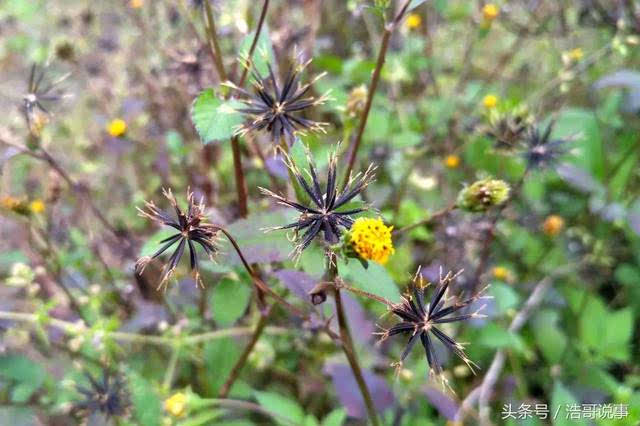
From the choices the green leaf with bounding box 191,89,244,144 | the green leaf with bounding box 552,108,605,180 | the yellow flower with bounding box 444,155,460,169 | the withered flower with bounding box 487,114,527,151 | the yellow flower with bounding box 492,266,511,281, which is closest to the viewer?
the green leaf with bounding box 191,89,244,144

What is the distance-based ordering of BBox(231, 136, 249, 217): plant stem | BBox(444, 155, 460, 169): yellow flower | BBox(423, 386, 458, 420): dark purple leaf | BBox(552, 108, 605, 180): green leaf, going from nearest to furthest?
BBox(231, 136, 249, 217): plant stem < BBox(423, 386, 458, 420): dark purple leaf < BBox(444, 155, 460, 169): yellow flower < BBox(552, 108, 605, 180): green leaf

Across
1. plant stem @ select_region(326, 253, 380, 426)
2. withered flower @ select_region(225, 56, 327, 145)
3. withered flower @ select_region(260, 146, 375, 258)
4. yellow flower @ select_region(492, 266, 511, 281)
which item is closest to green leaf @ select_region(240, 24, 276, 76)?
withered flower @ select_region(225, 56, 327, 145)

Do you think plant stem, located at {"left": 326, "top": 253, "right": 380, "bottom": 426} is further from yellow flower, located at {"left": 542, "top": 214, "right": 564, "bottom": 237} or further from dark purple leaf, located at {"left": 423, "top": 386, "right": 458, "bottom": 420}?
yellow flower, located at {"left": 542, "top": 214, "right": 564, "bottom": 237}

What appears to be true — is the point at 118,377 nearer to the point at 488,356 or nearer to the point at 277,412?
the point at 277,412

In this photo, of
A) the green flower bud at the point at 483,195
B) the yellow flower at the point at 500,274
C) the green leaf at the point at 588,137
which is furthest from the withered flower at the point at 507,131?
A: the green leaf at the point at 588,137

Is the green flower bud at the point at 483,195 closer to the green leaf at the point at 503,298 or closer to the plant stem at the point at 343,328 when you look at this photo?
the plant stem at the point at 343,328

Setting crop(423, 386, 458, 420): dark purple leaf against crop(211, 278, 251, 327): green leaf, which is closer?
crop(211, 278, 251, 327): green leaf
